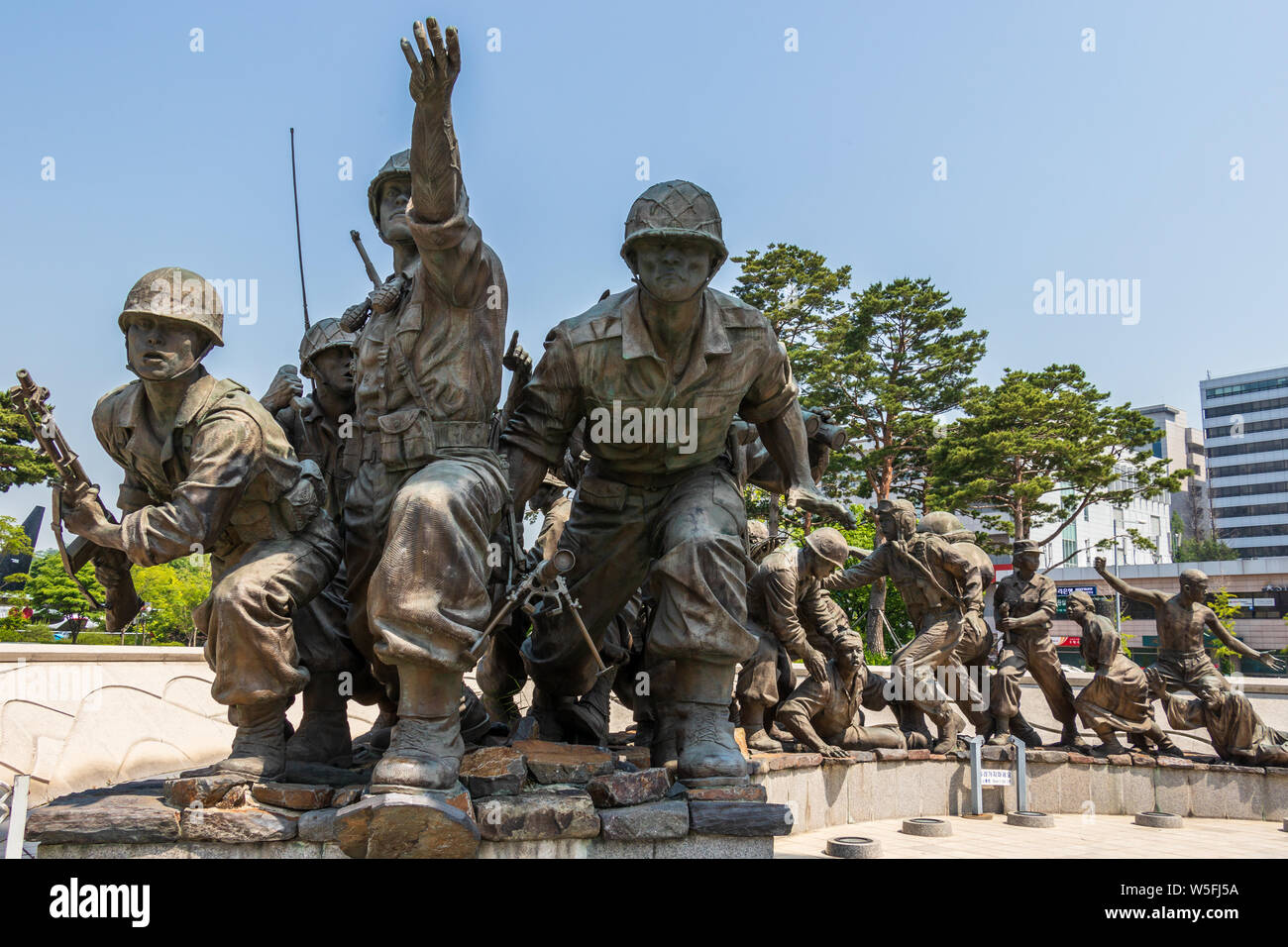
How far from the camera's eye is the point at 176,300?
4039mm

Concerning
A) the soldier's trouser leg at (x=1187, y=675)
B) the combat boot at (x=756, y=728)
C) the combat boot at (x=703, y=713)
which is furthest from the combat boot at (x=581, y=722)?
the soldier's trouser leg at (x=1187, y=675)

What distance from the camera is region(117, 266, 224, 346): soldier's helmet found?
13.1 ft

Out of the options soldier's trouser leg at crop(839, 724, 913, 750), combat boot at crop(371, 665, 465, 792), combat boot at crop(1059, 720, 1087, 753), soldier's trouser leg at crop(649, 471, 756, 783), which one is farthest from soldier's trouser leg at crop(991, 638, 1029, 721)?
combat boot at crop(371, 665, 465, 792)

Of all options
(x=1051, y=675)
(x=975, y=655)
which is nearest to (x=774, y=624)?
(x=975, y=655)

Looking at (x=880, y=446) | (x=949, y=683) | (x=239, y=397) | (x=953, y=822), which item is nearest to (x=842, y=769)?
(x=953, y=822)

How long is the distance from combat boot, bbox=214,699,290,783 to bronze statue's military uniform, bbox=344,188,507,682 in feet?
1.53

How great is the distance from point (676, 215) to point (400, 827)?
8.94ft

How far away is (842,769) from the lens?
356 inches

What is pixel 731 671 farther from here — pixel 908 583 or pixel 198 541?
pixel 908 583

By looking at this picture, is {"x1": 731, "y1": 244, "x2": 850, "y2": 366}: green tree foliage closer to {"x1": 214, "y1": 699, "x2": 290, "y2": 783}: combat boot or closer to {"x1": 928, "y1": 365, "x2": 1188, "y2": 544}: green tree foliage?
{"x1": 928, "y1": 365, "x2": 1188, "y2": 544}: green tree foliage

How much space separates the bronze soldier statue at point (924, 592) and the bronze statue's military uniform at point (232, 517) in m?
6.92

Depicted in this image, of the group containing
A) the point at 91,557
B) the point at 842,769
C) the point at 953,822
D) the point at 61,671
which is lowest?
the point at 953,822

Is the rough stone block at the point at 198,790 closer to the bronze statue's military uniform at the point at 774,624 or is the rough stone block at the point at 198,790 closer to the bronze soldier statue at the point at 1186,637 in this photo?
the bronze statue's military uniform at the point at 774,624

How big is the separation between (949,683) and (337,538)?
8076 millimetres
